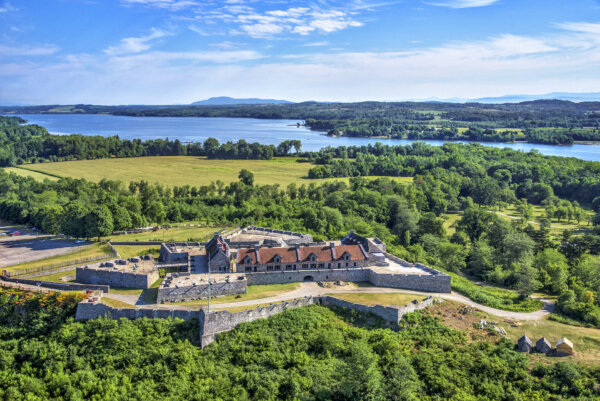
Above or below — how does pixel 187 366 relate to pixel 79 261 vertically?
below

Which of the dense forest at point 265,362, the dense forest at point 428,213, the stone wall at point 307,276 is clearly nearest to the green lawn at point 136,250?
the dense forest at point 428,213

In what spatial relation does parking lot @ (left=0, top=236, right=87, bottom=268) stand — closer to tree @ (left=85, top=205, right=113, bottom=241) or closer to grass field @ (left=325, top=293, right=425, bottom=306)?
tree @ (left=85, top=205, right=113, bottom=241)

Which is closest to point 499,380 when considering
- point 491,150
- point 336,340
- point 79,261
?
point 336,340

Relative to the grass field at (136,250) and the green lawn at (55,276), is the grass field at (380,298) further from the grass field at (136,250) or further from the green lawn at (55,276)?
the green lawn at (55,276)

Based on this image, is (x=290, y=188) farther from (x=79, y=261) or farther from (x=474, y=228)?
(x=79, y=261)

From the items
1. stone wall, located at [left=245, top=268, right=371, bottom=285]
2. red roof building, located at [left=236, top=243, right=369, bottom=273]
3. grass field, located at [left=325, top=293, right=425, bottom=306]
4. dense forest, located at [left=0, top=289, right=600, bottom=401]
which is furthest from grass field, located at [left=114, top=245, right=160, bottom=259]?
grass field, located at [left=325, top=293, right=425, bottom=306]

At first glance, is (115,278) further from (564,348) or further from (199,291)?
(564,348)
